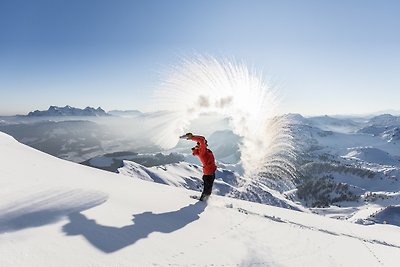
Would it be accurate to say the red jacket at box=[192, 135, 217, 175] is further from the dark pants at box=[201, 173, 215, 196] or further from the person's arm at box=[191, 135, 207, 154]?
the dark pants at box=[201, 173, 215, 196]

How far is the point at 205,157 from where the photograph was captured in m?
16.1

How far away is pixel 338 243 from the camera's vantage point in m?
12.4

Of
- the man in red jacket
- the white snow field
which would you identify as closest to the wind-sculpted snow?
the white snow field

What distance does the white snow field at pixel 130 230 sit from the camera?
7.30 metres

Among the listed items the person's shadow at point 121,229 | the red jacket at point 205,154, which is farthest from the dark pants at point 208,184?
the person's shadow at point 121,229

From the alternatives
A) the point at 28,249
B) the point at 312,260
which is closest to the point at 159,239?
the point at 28,249

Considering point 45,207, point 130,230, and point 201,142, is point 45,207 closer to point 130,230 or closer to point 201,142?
point 130,230

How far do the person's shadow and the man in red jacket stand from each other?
426 cm

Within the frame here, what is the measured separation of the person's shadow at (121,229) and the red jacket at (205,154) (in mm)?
4695

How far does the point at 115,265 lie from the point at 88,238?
137 centimetres

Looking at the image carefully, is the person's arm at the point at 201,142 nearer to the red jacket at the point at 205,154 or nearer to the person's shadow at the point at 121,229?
the red jacket at the point at 205,154

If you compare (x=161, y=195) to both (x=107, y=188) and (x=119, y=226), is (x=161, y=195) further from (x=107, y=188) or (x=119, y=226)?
(x=119, y=226)

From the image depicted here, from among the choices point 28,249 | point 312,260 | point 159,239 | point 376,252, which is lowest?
point 376,252

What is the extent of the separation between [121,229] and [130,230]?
0.74 ft
